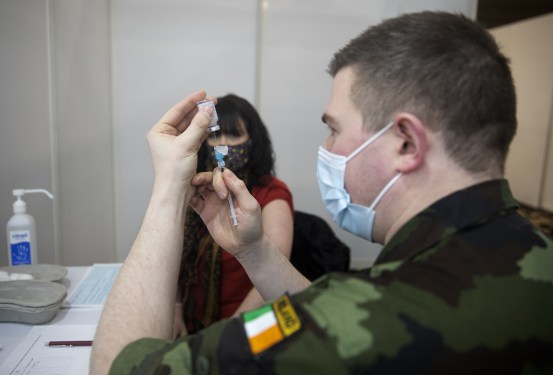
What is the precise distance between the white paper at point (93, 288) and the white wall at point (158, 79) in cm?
74

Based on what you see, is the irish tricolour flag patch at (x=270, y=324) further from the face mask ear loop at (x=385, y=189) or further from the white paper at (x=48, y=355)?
the white paper at (x=48, y=355)

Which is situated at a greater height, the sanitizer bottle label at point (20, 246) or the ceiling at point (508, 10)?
the ceiling at point (508, 10)

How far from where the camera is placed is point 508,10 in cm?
548

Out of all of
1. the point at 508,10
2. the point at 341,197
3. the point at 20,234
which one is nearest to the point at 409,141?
the point at 341,197

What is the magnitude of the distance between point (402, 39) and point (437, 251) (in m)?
0.36

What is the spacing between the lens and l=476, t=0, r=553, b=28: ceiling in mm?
5055

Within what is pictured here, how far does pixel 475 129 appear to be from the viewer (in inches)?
26.8

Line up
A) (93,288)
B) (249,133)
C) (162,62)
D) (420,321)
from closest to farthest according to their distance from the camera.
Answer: (420,321)
(93,288)
(249,133)
(162,62)

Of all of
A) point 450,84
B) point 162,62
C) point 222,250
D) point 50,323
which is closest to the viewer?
point 450,84

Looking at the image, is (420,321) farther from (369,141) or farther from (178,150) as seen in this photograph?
(178,150)

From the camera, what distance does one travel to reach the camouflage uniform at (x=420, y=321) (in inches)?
19.6

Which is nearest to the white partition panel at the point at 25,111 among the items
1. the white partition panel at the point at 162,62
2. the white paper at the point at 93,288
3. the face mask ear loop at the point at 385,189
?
the white paper at the point at 93,288

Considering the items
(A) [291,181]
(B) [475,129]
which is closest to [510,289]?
(B) [475,129]

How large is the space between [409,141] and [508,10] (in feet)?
19.7
